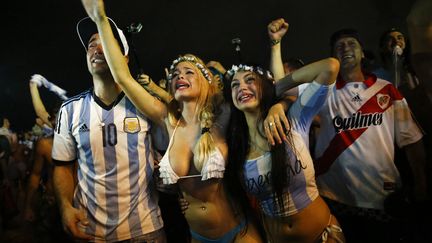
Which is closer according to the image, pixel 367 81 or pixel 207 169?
pixel 207 169

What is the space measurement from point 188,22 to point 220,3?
0.83 ft

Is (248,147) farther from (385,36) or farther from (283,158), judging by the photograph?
(385,36)

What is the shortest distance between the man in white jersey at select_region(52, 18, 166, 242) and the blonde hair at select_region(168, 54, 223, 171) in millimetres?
190

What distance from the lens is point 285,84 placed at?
2092 millimetres

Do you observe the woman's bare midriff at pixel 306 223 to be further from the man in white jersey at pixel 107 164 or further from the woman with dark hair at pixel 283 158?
the man in white jersey at pixel 107 164

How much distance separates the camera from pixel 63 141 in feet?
7.34

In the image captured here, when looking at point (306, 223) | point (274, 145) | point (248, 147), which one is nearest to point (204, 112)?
point (248, 147)

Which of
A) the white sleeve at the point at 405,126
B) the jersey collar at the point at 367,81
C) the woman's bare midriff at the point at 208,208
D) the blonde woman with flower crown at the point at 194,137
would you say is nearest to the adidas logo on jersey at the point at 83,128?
the blonde woman with flower crown at the point at 194,137

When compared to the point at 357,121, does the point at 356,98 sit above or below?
above

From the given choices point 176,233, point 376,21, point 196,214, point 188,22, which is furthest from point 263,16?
point 176,233

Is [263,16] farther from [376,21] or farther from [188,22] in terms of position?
[376,21]

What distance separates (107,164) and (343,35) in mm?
→ 1610

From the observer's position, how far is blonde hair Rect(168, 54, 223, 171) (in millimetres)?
2111

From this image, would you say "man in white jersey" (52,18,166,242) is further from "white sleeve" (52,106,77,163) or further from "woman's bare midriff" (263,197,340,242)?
"woman's bare midriff" (263,197,340,242)
